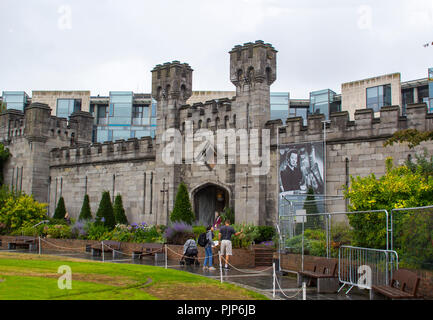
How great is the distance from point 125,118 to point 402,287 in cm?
6045

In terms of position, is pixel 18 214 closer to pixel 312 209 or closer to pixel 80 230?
pixel 80 230

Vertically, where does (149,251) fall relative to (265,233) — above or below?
below

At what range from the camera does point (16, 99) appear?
67750mm

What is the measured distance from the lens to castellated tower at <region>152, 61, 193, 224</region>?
2702 centimetres

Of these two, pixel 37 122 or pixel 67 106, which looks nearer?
pixel 37 122

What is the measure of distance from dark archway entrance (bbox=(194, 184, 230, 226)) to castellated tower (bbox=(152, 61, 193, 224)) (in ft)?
4.41

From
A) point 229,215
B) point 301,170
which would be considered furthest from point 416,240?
point 229,215

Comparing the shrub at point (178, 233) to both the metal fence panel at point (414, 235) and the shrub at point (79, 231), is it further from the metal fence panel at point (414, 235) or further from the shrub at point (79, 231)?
the metal fence panel at point (414, 235)

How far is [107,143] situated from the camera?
31.3 metres

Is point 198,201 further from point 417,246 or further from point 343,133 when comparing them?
point 417,246

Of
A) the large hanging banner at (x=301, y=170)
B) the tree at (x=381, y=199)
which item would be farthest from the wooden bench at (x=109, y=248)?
the tree at (x=381, y=199)

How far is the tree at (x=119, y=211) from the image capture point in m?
28.5

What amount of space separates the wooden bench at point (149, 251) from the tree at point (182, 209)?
3.31 m
